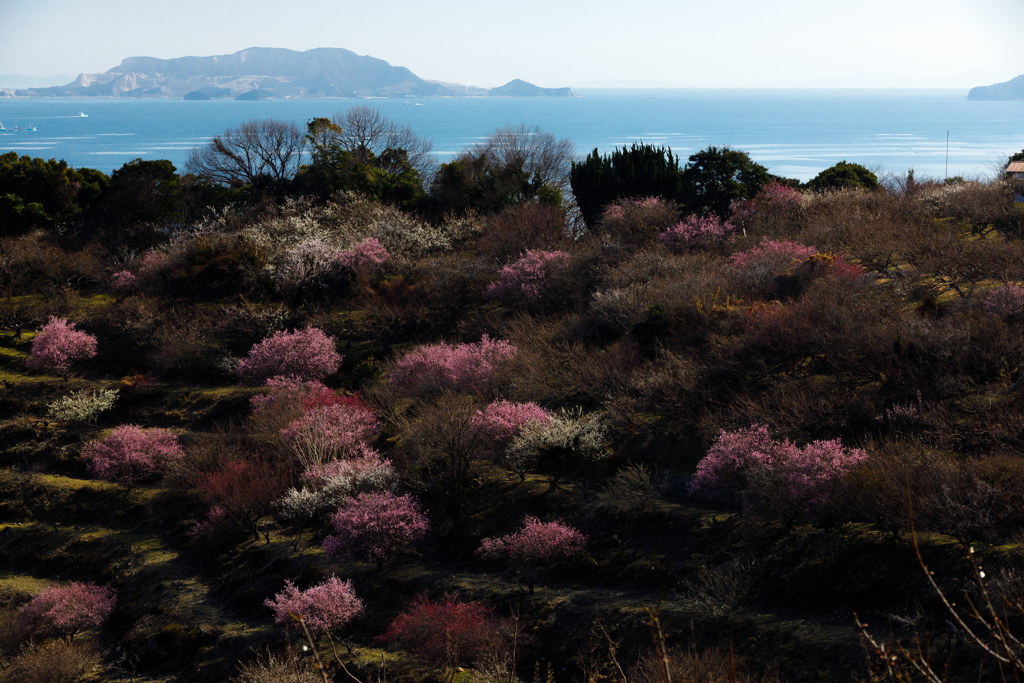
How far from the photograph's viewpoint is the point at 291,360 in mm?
25328

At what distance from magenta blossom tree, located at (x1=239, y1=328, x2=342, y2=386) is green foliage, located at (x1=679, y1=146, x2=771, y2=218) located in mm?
17279

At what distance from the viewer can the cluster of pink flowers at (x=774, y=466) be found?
41.3 feet

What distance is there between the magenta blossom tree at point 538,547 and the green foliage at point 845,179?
27.0 m

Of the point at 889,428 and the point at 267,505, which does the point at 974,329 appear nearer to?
the point at 889,428

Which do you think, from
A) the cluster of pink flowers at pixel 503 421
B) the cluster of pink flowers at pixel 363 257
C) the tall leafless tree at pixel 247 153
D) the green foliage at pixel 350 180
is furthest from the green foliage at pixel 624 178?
the cluster of pink flowers at pixel 503 421

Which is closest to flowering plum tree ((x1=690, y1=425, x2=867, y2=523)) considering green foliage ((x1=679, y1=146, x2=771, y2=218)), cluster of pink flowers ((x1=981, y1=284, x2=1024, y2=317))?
cluster of pink flowers ((x1=981, y1=284, x2=1024, y2=317))

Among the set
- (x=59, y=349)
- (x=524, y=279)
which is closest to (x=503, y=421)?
(x=524, y=279)

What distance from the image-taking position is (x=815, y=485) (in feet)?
41.1

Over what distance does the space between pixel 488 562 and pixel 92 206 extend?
3799cm

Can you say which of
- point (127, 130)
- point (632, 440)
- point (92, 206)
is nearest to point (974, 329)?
point (632, 440)

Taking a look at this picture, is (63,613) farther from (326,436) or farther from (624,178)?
(624,178)

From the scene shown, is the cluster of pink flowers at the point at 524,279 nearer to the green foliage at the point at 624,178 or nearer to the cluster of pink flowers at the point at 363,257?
the cluster of pink flowers at the point at 363,257

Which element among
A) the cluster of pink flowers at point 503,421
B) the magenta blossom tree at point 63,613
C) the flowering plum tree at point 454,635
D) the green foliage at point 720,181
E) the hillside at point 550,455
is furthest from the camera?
the green foliage at point 720,181

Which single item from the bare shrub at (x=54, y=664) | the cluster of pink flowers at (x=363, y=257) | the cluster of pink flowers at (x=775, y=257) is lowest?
A: the bare shrub at (x=54, y=664)
